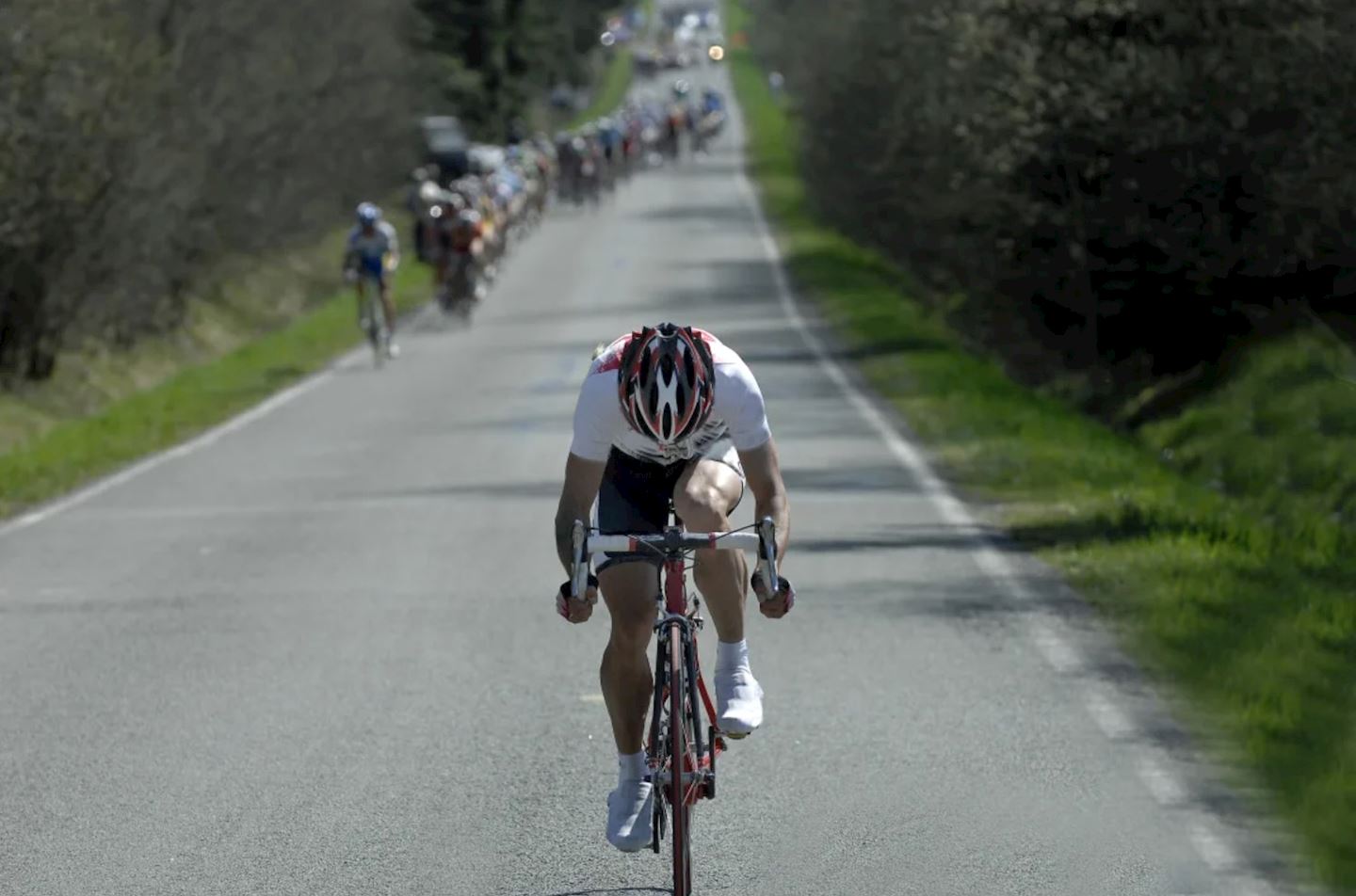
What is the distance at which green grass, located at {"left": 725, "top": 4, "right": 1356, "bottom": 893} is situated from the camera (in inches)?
375

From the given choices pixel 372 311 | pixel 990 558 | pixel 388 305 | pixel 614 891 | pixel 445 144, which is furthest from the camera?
pixel 445 144

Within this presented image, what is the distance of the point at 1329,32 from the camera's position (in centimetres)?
1667

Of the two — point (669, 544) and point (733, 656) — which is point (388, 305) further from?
point (669, 544)

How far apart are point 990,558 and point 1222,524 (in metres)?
1.90

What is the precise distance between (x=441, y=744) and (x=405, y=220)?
60266mm

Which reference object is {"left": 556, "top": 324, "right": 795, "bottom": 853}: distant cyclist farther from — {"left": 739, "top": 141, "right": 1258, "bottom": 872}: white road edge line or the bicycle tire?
{"left": 739, "top": 141, "right": 1258, "bottom": 872}: white road edge line

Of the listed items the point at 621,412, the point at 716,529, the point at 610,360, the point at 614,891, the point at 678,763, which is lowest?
the point at 614,891

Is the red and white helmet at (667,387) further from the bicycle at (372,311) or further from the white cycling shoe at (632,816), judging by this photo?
the bicycle at (372,311)

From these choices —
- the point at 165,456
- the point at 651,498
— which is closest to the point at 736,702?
the point at 651,498

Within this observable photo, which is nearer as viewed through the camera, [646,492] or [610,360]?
[610,360]

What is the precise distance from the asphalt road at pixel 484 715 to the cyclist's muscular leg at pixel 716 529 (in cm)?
78

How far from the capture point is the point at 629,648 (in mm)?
7160

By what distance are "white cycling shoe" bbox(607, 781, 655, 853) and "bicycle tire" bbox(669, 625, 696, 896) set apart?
259 millimetres

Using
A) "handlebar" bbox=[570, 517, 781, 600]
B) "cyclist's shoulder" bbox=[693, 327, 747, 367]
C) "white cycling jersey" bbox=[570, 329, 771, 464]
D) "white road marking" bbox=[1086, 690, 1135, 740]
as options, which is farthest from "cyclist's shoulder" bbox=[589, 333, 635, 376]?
"white road marking" bbox=[1086, 690, 1135, 740]
